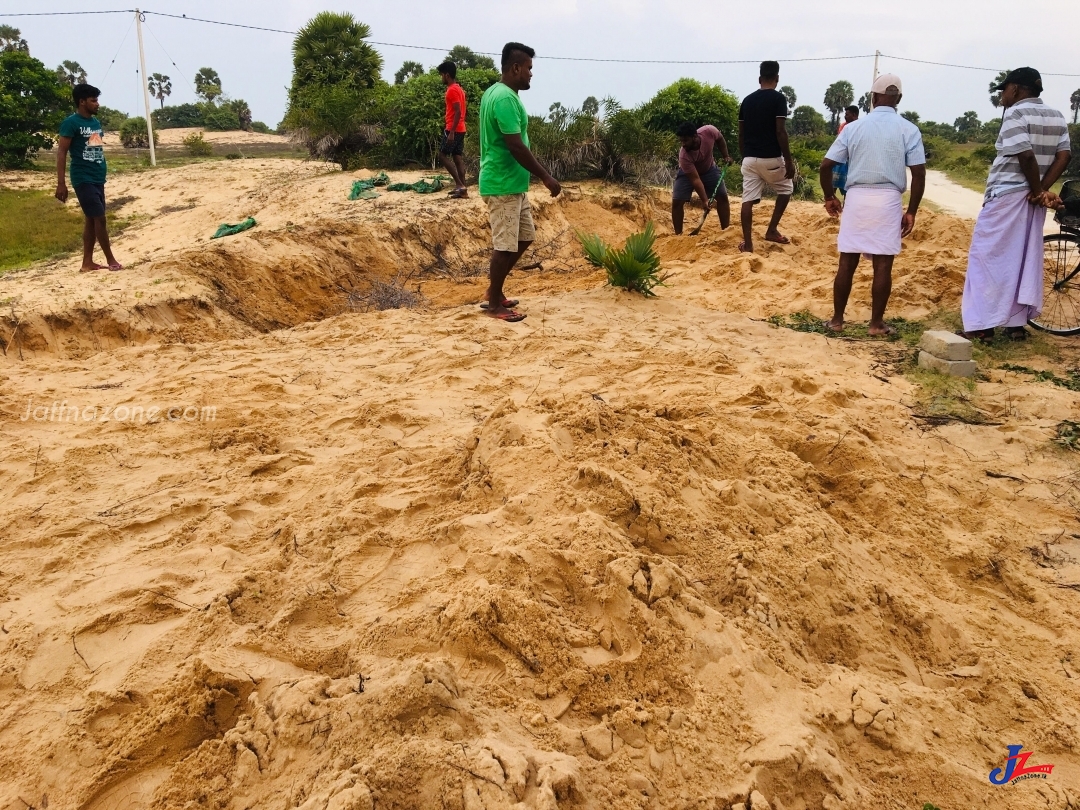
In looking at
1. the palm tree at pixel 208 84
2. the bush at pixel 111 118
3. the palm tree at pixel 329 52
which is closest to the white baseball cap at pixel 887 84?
the palm tree at pixel 329 52

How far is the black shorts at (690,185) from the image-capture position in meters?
7.27

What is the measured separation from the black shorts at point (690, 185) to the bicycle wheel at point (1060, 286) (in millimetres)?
3275

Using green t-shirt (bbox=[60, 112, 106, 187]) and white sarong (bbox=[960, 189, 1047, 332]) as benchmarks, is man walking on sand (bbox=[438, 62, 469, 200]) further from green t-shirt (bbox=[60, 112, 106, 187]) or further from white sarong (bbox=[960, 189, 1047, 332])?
white sarong (bbox=[960, 189, 1047, 332])

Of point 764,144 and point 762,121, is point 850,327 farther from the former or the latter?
point 762,121

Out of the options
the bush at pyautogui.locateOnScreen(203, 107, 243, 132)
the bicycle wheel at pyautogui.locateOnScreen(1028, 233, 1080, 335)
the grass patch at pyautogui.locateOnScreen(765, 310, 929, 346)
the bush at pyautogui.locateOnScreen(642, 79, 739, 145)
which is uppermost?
the bush at pyautogui.locateOnScreen(203, 107, 243, 132)

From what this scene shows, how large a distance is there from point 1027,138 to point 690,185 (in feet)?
12.1

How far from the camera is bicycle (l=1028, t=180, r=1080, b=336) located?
4.39 metres

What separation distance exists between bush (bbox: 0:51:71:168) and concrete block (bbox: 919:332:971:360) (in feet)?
62.7

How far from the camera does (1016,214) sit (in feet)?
13.4

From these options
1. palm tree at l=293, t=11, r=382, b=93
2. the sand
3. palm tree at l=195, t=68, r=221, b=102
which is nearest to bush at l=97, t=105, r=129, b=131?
palm tree at l=195, t=68, r=221, b=102

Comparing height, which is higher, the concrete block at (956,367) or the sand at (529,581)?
the concrete block at (956,367)

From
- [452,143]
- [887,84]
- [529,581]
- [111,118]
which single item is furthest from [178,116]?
[529,581]

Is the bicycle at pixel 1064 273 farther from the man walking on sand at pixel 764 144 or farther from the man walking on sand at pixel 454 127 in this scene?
the man walking on sand at pixel 454 127

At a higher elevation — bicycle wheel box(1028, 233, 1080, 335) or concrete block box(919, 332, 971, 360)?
bicycle wheel box(1028, 233, 1080, 335)
